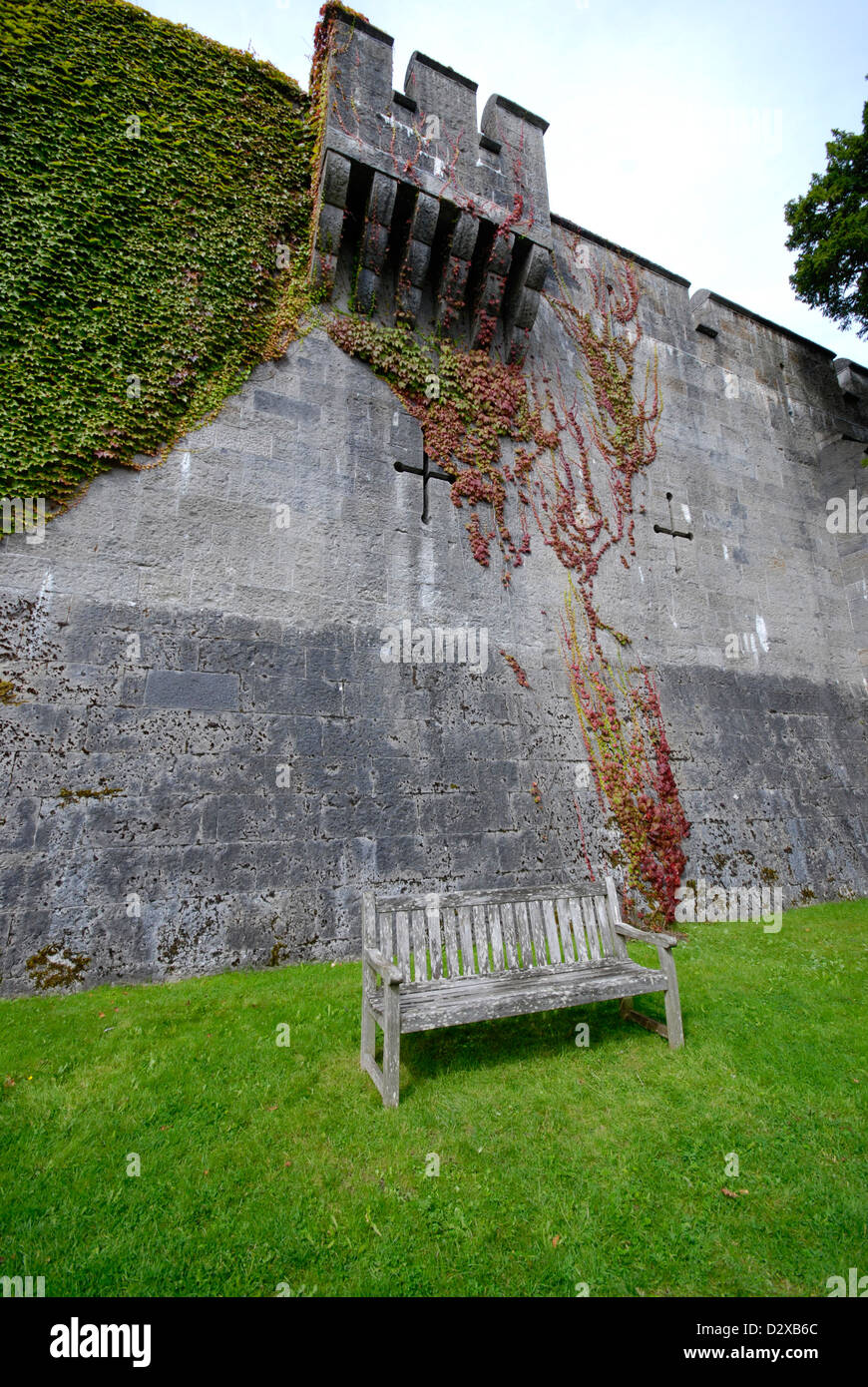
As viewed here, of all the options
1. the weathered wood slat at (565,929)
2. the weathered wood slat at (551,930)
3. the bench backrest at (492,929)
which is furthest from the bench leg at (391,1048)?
the weathered wood slat at (565,929)

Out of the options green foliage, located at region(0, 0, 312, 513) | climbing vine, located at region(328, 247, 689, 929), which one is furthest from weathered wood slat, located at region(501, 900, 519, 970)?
green foliage, located at region(0, 0, 312, 513)

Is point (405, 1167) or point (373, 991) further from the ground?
point (373, 991)

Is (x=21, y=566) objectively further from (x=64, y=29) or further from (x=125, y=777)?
(x=64, y=29)

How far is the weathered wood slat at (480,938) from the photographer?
4.11 m

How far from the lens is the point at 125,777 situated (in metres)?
5.12

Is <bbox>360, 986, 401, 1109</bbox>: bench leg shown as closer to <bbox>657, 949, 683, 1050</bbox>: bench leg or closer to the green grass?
the green grass

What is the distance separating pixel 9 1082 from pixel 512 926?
298cm

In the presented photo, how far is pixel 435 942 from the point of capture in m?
4.05

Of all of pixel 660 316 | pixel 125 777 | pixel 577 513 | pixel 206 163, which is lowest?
pixel 125 777

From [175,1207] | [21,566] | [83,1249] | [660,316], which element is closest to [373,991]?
[175,1207]

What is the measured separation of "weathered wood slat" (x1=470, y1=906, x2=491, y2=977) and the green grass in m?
0.43

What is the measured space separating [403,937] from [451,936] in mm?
349

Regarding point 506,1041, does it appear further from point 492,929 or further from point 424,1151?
point 424,1151

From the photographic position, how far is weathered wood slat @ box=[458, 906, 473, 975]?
13.4 feet
